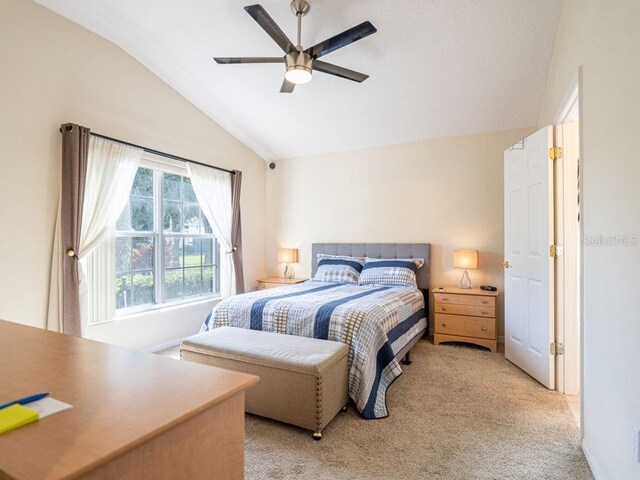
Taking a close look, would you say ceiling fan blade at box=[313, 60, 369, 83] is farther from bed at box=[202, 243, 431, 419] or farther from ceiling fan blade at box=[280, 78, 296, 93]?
bed at box=[202, 243, 431, 419]

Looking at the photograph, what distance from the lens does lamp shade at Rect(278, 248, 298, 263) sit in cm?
510

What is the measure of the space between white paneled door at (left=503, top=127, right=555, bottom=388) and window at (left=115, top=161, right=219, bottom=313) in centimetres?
352

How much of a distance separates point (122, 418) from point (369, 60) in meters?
3.38

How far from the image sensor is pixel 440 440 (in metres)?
2.05

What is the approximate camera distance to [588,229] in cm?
187

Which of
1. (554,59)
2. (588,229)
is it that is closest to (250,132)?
(554,59)

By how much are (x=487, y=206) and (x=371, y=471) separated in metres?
3.27

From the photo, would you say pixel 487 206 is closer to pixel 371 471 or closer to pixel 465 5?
pixel 465 5

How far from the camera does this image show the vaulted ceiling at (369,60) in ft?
9.07

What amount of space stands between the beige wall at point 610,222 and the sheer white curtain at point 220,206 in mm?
3705

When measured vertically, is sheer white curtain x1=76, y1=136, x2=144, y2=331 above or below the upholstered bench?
above

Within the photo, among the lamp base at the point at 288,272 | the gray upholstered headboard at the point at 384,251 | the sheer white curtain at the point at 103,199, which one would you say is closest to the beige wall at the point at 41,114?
the sheer white curtain at the point at 103,199

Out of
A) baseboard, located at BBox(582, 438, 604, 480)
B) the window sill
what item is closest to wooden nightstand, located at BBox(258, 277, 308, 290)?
the window sill

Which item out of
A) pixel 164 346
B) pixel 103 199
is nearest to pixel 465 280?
pixel 164 346
